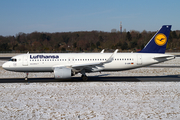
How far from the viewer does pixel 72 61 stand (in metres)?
23.3

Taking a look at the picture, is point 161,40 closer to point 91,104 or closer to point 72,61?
point 72,61

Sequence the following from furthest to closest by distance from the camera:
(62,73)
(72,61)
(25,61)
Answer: (72,61)
(25,61)
(62,73)

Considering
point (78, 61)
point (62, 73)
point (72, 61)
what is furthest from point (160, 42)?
point (62, 73)

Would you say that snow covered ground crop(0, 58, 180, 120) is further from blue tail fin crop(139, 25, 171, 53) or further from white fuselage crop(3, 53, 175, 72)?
blue tail fin crop(139, 25, 171, 53)

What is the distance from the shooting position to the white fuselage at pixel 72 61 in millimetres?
23109

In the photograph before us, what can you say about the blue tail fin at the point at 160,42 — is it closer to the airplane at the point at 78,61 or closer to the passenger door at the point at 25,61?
the airplane at the point at 78,61

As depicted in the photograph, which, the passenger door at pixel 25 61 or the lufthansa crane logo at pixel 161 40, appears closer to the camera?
the passenger door at pixel 25 61

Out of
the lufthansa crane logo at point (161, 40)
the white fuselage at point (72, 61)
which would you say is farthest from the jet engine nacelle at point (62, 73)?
the lufthansa crane logo at point (161, 40)

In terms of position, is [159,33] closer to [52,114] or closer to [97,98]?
[97,98]

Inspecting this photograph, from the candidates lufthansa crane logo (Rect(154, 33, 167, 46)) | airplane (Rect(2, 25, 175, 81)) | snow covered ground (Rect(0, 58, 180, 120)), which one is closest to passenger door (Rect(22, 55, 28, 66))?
airplane (Rect(2, 25, 175, 81))

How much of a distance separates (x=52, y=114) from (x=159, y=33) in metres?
19.9

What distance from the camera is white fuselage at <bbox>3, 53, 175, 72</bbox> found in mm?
23109

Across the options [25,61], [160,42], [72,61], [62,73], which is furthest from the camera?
[160,42]

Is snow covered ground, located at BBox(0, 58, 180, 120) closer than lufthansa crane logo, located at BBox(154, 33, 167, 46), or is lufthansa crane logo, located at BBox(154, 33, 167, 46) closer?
snow covered ground, located at BBox(0, 58, 180, 120)
